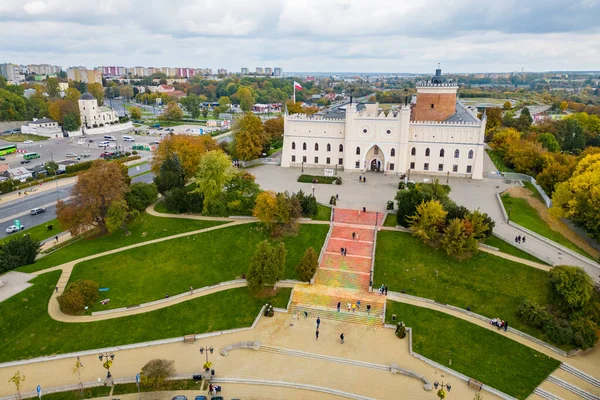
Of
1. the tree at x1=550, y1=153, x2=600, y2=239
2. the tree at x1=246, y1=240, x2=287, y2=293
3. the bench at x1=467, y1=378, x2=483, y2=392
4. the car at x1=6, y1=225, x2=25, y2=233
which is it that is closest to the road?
the car at x1=6, y1=225, x2=25, y2=233

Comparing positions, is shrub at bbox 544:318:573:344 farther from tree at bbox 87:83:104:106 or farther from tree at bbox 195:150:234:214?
tree at bbox 87:83:104:106

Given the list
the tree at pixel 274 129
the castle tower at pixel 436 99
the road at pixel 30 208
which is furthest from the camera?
the tree at pixel 274 129

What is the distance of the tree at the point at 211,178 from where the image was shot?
4438cm

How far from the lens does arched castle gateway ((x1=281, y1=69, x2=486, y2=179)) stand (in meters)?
55.7

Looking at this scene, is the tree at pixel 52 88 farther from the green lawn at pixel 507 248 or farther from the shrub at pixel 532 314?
the shrub at pixel 532 314

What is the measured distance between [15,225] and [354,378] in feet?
141

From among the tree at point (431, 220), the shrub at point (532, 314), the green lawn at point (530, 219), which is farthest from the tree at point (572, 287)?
the tree at point (431, 220)

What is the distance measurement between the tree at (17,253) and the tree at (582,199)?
50.0m

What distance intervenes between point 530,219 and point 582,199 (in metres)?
5.49

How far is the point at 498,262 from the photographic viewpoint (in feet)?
115

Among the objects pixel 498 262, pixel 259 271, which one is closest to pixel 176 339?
pixel 259 271

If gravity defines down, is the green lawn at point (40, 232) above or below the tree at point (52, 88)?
below

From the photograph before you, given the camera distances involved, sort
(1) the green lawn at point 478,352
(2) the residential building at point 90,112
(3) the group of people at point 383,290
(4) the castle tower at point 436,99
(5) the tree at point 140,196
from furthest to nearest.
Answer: (2) the residential building at point 90,112
(4) the castle tower at point 436,99
(5) the tree at point 140,196
(3) the group of people at point 383,290
(1) the green lawn at point 478,352

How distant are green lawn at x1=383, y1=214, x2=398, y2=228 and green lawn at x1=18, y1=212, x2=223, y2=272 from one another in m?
17.5
